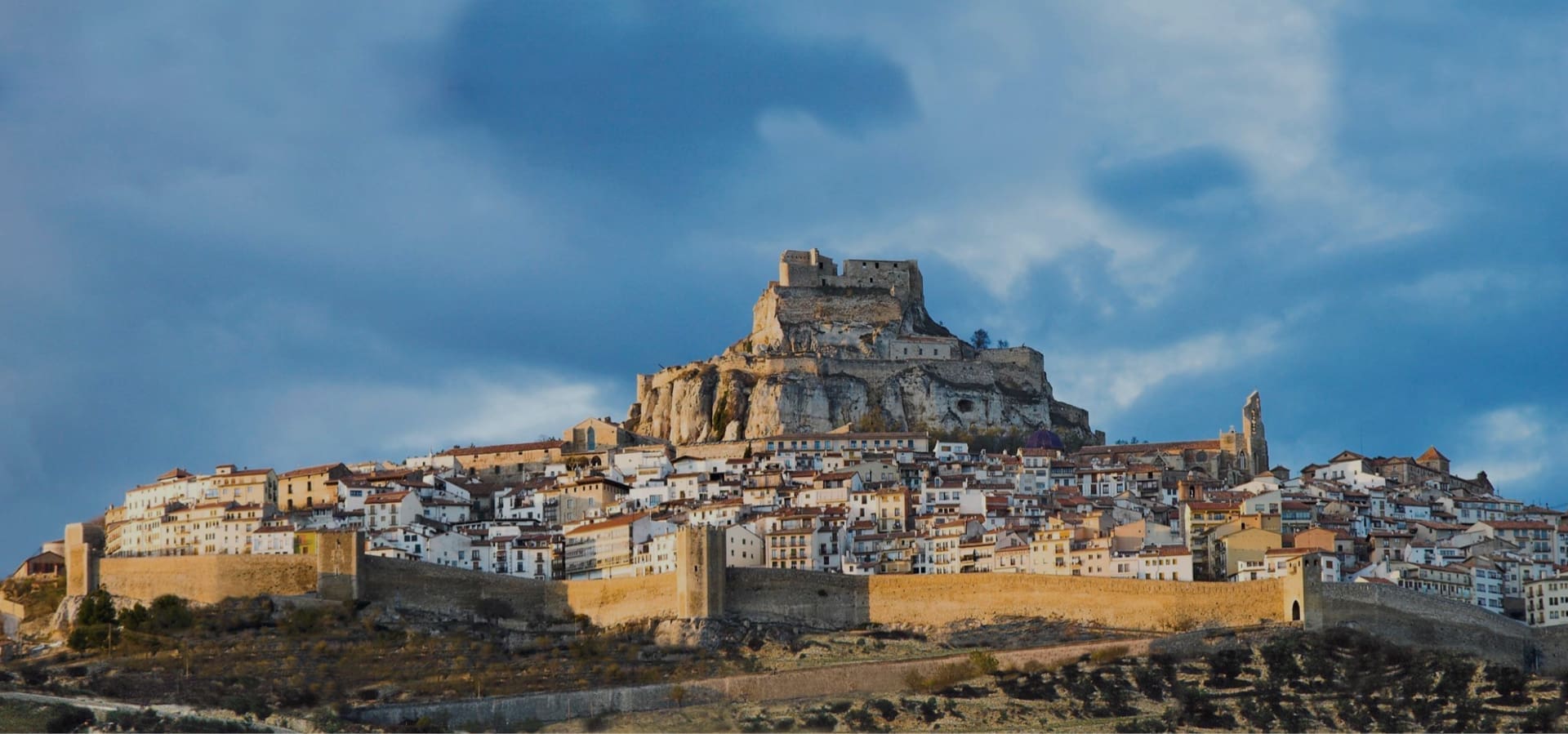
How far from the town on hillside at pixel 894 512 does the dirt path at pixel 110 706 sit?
13656mm

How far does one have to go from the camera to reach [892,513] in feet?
250

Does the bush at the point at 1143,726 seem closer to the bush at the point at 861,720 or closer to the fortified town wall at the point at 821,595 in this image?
the bush at the point at 861,720

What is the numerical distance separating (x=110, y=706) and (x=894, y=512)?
24.6m

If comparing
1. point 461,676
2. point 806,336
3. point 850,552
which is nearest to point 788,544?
point 850,552

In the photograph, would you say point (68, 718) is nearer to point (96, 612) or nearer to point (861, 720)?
point (96, 612)

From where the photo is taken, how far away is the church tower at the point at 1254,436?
8806 cm

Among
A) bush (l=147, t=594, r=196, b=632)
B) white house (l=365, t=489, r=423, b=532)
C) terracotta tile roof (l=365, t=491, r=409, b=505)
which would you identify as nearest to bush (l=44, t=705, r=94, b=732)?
bush (l=147, t=594, r=196, b=632)

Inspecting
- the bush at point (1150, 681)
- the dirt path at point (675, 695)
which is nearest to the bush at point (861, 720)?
the dirt path at point (675, 695)

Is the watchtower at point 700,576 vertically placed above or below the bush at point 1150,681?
above

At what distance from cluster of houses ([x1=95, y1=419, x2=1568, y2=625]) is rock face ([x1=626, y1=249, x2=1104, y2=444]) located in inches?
98.2

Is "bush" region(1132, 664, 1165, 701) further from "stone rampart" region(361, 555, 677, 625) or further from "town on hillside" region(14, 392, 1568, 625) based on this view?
"stone rampart" region(361, 555, 677, 625)

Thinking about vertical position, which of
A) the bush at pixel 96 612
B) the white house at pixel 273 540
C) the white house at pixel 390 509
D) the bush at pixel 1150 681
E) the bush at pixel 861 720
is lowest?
the bush at pixel 861 720

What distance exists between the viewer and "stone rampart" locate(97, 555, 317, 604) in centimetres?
7125

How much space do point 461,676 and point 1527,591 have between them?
88.0 feet
